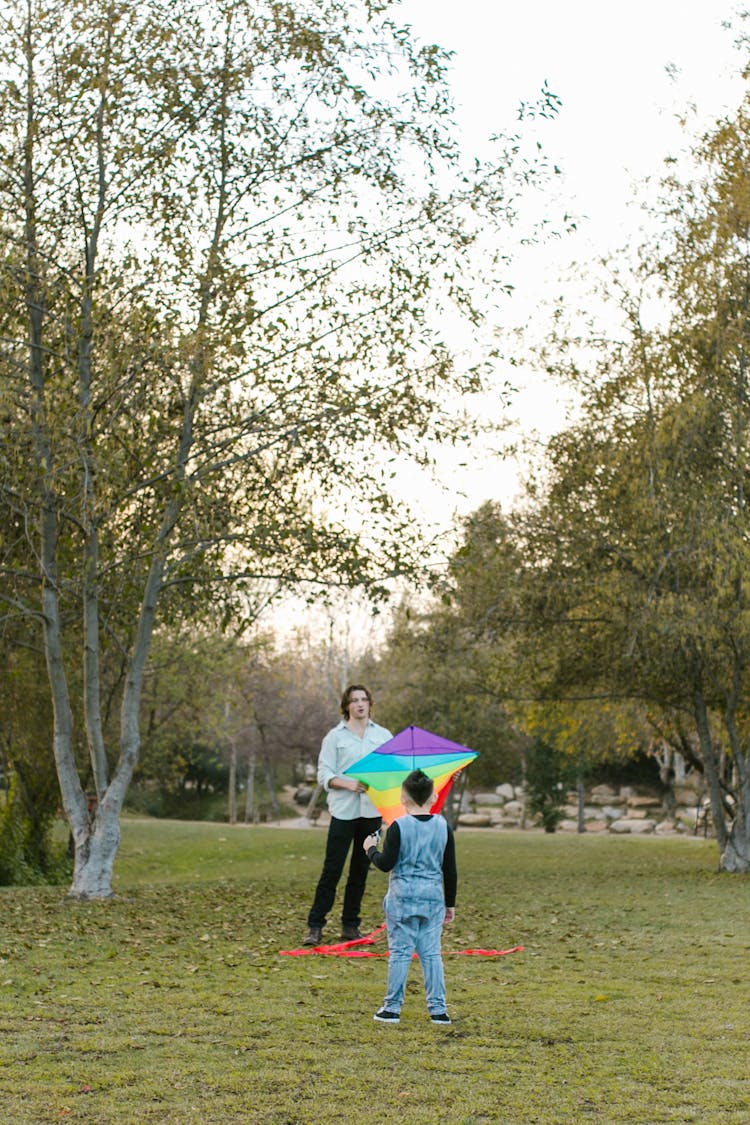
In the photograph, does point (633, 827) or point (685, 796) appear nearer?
point (633, 827)

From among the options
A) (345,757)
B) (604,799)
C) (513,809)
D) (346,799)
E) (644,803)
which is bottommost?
(513,809)

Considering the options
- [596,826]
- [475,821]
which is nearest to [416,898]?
[475,821]

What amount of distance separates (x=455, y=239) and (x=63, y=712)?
721 centimetres

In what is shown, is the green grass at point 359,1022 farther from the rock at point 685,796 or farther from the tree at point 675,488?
the rock at point 685,796

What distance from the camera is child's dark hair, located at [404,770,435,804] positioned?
705 cm

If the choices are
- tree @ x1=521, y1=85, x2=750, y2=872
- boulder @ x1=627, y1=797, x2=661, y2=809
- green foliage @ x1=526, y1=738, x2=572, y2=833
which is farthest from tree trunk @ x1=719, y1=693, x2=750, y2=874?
boulder @ x1=627, y1=797, x2=661, y2=809

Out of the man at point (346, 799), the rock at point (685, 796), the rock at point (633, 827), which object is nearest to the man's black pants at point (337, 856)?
the man at point (346, 799)

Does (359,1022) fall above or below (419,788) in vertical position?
below

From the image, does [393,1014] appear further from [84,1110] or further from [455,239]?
[455,239]

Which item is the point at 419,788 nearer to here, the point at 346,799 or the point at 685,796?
the point at 346,799

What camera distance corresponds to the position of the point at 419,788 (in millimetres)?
7051

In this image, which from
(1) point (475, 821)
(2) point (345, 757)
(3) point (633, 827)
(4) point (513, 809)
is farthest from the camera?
(4) point (513, 809)

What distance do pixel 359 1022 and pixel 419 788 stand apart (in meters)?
1.29

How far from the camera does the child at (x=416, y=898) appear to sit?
6.86 meters
